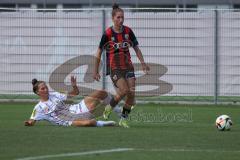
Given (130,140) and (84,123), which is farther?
(84,123)

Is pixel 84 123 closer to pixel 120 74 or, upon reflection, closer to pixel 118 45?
pixel 120 74

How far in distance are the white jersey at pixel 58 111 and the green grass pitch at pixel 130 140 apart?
210mm

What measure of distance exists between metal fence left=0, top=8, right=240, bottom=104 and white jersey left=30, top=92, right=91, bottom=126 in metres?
8.14

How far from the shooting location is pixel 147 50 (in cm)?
2288

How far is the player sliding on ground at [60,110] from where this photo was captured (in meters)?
14.2

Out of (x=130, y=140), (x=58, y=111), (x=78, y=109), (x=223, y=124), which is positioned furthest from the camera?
(x=78, y=109)

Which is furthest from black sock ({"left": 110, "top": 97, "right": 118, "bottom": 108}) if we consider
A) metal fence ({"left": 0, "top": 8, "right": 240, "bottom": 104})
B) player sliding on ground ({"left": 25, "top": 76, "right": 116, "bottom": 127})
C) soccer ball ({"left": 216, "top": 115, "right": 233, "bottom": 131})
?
metal fence ({"left": 0, "top": 8, "right": 240, "bottom": 104})

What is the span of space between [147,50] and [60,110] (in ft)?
29.0

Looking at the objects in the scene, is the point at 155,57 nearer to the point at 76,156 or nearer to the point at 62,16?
the point at 62,16

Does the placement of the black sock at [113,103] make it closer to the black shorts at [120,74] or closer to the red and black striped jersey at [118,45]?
the black shorts at [120,74]

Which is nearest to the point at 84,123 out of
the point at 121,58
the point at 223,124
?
the point at 121,58

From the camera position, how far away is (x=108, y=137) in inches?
479

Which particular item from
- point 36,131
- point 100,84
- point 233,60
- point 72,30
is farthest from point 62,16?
point 36,131

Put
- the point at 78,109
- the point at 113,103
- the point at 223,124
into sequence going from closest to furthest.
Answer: the point at 223,124, the point at 78,109, the point at 113,103
